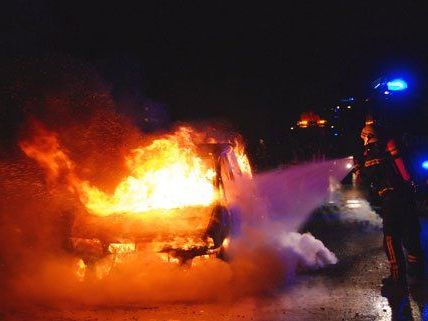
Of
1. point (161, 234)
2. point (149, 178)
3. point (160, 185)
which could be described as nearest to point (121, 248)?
point (161, 234)

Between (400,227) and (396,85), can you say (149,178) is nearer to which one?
(400,227)

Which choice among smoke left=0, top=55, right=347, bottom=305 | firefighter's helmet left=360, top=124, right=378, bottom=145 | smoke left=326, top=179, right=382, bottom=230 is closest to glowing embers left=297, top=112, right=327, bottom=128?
smoke left=326, top=179, right=382, bottom=230

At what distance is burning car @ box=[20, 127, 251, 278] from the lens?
16.6 ft

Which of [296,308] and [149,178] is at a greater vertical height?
[149,178]

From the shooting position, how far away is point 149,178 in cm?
639

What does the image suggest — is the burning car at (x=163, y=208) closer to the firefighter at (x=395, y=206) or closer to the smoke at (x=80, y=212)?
the smoke at (x=80, y=212)

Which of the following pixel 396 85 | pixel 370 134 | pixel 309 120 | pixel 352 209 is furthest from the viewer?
pixel 309 120

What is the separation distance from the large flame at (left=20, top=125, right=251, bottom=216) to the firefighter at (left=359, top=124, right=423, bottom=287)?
218 cm

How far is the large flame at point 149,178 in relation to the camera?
576 cm

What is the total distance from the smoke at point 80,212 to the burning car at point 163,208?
199 mm

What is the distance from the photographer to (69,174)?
7.73m

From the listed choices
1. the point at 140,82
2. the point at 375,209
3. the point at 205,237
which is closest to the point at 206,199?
the point at 205,237

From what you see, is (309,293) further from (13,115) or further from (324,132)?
(324,132)

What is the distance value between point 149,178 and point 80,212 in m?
1.17
